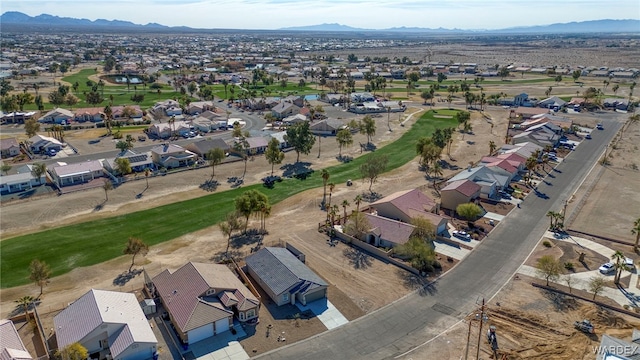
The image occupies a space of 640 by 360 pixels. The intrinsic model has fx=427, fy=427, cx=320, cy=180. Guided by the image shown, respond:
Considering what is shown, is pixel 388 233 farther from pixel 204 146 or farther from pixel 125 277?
pixel 204 146

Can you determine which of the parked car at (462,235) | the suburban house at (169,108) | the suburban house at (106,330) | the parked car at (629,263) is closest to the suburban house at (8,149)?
the suburban house at (169,108)

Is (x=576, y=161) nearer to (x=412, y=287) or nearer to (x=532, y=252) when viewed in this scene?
(x=532, y=252)

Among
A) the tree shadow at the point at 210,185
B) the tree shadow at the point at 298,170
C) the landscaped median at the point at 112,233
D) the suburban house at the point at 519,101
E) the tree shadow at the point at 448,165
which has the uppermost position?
the suburban house at the point at 519,101

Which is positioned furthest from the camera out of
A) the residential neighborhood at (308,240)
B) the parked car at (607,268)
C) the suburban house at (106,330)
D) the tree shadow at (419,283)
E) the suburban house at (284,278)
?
the parked car at (607,268)

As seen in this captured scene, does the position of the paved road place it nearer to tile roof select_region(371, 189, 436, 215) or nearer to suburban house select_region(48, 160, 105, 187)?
tile roof select_region(371, 189, 436, 215)

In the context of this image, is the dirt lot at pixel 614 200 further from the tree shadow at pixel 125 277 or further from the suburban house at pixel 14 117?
the suburban house at pixel 14 117

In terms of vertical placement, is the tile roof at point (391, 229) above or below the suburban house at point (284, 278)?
above
